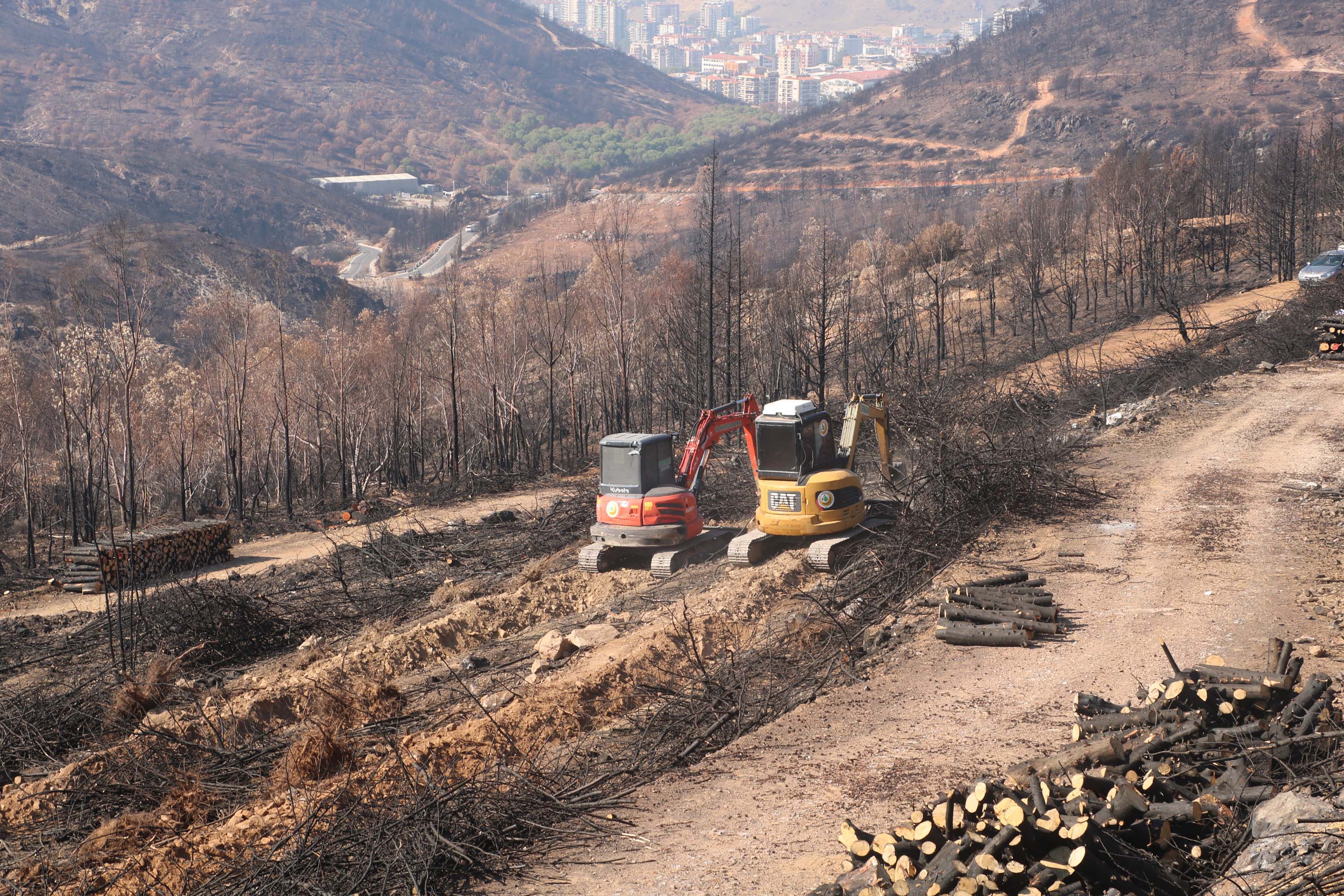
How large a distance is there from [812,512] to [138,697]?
9513 mm

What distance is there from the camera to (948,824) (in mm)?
5938

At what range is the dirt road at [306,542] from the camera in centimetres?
2309

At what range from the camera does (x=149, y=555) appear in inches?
953

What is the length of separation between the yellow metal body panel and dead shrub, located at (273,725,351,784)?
765cm

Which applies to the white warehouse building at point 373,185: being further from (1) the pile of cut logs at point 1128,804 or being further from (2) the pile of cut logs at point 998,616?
(1) the pile of cut logs at point 1128,804

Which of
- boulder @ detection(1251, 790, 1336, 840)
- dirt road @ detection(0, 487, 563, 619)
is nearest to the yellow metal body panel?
boulder @ detection(1251, 790, 1336, 840)

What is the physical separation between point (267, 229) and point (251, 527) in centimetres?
13218

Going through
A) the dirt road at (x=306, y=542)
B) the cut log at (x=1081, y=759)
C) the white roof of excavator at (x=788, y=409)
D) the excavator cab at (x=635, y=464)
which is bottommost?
the dirt road at (x=306, y=542)

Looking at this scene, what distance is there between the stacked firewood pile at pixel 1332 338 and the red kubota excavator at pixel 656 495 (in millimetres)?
17610

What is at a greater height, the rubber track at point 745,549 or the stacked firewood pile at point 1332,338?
the stacked firewood pile at point 1332,338

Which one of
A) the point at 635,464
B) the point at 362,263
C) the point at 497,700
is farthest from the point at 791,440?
the point at 362,263

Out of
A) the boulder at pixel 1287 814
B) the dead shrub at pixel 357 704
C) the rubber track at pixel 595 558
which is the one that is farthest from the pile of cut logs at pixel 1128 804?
the rubber track at pixel 595 558

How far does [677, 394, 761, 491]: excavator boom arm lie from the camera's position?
17.2 meters

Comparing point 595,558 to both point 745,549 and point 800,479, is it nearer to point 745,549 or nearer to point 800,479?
point 745,549
